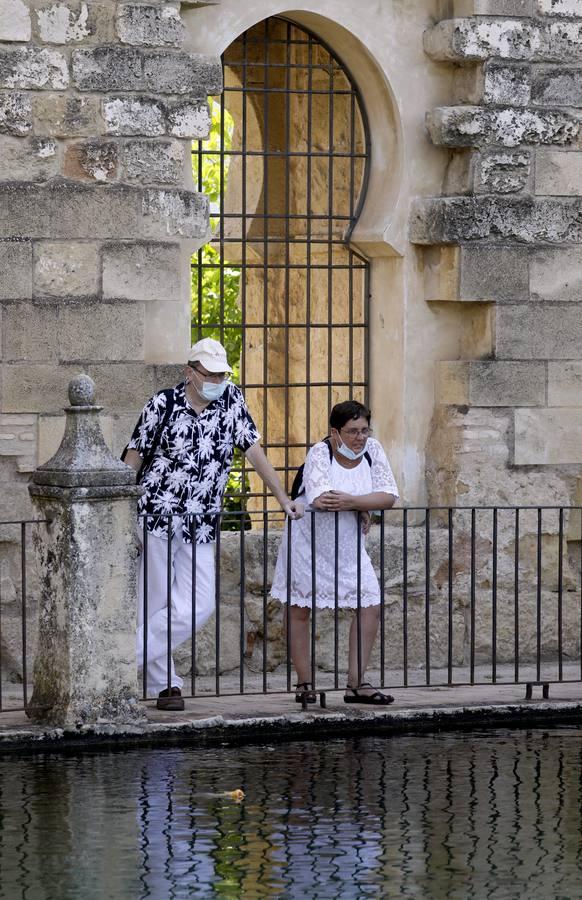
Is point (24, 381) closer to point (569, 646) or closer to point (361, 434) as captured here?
point (361, 434)

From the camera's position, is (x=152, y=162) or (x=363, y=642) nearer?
(x=363, y=642)

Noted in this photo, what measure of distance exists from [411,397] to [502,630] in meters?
1.40

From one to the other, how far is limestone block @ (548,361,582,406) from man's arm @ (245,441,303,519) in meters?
2.33

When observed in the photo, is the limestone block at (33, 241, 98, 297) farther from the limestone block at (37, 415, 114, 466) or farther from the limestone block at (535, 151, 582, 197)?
the limestone block at (535, 151, 582, 197)

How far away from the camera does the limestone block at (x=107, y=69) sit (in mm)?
10266

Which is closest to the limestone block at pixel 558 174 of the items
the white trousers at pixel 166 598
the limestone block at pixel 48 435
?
the limestone block at pixel 48 435

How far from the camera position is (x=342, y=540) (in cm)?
982

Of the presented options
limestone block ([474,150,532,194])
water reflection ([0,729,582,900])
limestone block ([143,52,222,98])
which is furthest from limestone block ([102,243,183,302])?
water reflection ([0,729,582,900])

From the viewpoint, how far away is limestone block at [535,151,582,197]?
444 inches

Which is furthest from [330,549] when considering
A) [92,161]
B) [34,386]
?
[92,161]

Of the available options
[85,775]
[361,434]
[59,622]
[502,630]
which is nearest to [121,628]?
[59,622]

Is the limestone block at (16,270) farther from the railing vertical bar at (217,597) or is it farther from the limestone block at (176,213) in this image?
the railing vertical bar at (217,597)

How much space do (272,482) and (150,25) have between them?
2.56 m

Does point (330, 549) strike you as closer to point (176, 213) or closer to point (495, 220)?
point (176, 213)
